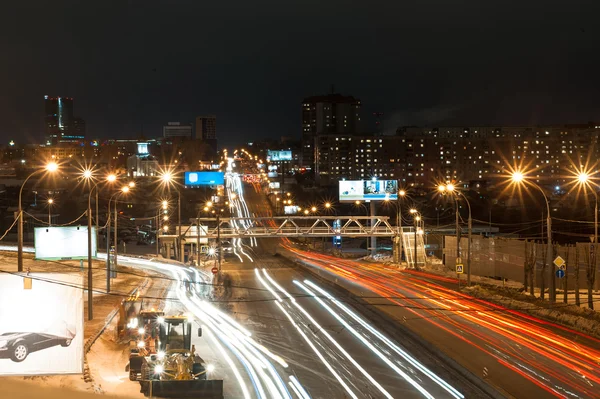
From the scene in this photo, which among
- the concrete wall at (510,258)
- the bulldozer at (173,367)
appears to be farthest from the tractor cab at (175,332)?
the concrete wall at (510,258)

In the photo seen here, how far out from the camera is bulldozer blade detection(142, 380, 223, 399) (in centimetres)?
1548

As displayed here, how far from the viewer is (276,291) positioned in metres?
37.6

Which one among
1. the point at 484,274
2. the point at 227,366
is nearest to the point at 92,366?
the point at 227,366

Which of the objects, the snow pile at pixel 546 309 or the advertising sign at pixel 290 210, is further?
the advertising sign at pixel 290 210

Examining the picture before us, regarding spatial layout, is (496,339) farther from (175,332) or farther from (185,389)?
(185,389)

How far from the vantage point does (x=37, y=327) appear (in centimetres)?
1195

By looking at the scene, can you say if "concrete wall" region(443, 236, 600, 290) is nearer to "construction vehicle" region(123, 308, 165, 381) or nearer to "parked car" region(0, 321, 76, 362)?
"construction vehicle" region(123, 308, 165, 381)

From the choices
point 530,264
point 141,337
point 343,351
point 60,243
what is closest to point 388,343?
point 343,351

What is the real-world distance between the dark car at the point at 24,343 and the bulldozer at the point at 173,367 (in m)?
3.95

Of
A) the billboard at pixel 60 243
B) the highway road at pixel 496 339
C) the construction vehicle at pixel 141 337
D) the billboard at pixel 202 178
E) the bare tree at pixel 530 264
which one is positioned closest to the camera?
the highway road at pixel 496 339

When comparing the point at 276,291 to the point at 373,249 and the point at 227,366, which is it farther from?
the point at 373,249

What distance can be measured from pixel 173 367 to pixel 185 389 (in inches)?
64.7

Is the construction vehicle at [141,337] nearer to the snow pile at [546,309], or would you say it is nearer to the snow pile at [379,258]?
the snow pile at [546,309]

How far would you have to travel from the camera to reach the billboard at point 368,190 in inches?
2813
